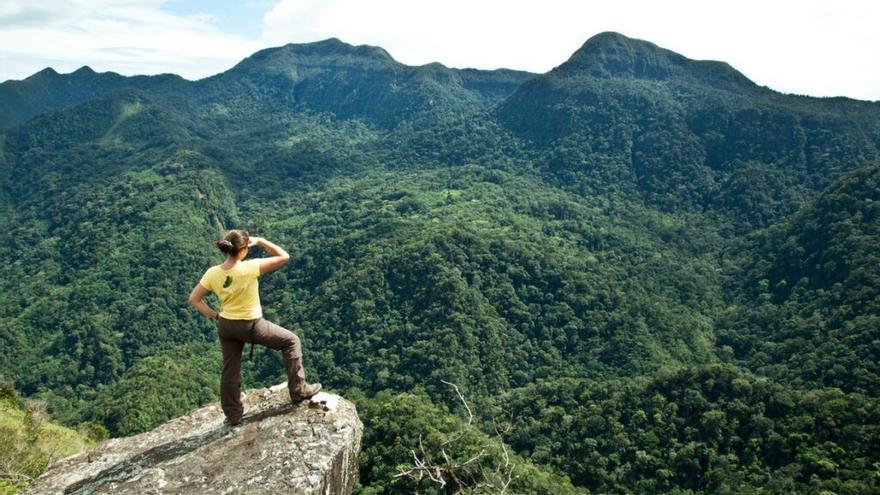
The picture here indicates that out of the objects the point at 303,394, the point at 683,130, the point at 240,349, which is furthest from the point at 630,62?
the point at 240,349

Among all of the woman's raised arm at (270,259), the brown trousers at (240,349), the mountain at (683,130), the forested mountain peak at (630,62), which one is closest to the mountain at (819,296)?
the mountain at (683,130)

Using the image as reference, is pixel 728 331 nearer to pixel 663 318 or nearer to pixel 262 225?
pixel 663 318

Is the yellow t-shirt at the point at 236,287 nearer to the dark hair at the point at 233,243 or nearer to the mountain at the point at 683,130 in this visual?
the dark hair at the point at 233,243

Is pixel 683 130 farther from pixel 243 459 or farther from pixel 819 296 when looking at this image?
pixel 243 459

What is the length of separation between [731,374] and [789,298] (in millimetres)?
35746

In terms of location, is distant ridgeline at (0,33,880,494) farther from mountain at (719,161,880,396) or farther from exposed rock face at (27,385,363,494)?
exposed rock face at (27,385,363,494)

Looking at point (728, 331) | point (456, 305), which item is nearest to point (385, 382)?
point (456, 305)

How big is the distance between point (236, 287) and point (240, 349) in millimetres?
1064

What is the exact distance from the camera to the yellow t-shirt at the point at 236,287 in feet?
24.3

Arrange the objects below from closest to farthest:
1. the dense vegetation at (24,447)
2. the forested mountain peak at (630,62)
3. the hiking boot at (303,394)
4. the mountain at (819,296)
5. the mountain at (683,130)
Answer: the hiking boot at (303,394) → the dense vegetation at (24,447) → the mountain at (819,296) → the mountain at (683,130) → the forested mountain peak at (630,62)

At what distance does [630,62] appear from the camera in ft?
480

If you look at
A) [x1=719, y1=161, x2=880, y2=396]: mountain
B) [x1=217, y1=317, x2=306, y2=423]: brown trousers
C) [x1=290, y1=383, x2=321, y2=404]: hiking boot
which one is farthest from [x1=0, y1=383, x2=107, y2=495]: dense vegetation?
[x1=719, y1=161, x2=880, y2=396]: mountain

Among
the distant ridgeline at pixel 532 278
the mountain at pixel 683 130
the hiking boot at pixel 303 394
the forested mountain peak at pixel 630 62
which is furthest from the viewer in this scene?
the forested mountain peak at pixel 630 62

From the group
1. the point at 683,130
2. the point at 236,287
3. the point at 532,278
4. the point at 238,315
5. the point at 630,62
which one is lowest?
the point at 532,278
